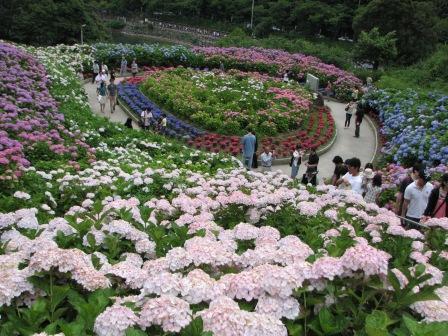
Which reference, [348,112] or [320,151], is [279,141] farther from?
[348,112]

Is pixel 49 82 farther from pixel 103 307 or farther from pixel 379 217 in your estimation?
pixel 103 307

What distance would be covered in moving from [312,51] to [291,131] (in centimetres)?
1589

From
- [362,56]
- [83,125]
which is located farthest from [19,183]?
[362,56]

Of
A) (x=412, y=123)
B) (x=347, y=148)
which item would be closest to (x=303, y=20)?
(x=347, y=148)

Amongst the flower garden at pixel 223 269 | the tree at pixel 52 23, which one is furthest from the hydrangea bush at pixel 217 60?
the flower garden at pixel 223 269

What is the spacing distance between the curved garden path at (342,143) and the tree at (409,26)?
1657 cm

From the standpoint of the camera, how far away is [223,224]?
15.8 ft

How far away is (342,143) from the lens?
56.4 ft

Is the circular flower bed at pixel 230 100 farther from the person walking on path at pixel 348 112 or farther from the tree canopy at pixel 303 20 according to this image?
the tree canopy at pixel 303 20

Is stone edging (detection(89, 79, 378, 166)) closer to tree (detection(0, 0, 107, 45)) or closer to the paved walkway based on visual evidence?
the paved walkway

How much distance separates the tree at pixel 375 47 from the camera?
29000 millimetres

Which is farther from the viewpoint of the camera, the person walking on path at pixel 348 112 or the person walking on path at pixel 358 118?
the person walking on path at pixel 348 112

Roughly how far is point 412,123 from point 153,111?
29.7 ft

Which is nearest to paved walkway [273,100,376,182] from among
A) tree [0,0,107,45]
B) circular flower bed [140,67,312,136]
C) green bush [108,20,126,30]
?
circular flower bed [140,67,312,136]
